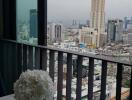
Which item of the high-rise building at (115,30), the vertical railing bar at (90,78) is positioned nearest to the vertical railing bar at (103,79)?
the vertical railing bar at (90,78)

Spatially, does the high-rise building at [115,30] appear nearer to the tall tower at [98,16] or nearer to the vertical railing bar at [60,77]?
the tall tower at [98,16]

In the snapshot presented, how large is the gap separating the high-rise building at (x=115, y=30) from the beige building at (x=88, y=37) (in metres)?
0.15

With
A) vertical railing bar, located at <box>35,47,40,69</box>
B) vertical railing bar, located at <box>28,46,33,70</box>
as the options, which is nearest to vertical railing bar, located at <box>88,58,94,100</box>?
vertical railing bar, located at <box>35,47,40,69</box>

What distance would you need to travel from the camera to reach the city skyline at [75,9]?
2.28 meters

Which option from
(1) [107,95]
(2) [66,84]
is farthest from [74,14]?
(1) [107,95]

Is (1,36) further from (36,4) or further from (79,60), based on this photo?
(79,60)

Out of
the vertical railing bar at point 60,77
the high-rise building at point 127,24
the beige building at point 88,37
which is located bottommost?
the vertical railing bar at point 60,77

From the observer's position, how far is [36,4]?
3256 mm

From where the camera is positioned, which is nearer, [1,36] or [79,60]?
[79,60]

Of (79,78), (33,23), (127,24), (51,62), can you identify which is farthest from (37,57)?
(127,24)

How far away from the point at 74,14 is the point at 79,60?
0.53 metres

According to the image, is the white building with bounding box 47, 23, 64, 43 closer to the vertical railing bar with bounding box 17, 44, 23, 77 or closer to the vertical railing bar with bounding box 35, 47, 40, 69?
the vertical railing bar with bounding box 35, 47, 40, 69

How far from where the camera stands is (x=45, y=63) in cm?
302

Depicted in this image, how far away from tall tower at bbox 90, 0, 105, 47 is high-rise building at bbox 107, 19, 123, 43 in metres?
0.07
